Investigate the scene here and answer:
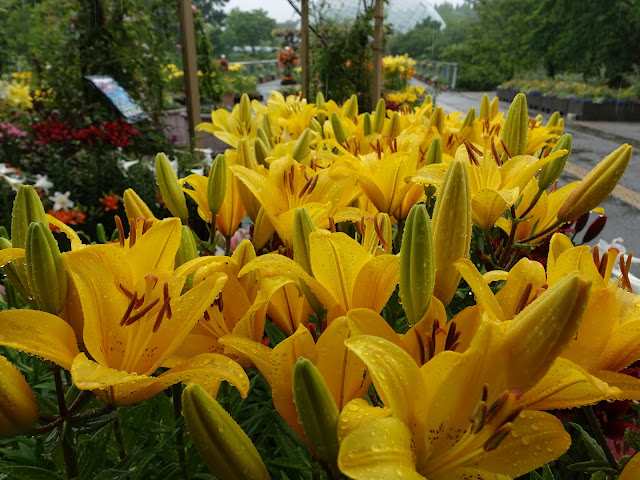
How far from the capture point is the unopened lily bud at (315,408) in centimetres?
34

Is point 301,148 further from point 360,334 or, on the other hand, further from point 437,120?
point 360,334

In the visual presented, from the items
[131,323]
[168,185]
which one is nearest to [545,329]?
[131,323]

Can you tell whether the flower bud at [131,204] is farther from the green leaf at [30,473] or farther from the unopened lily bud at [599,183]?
the unopened lily bud at [599,183]

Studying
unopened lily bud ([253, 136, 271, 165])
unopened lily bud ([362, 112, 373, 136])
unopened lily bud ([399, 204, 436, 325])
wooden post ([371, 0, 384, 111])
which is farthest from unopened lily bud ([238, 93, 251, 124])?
wooden post ([371, 0, 384, 111])

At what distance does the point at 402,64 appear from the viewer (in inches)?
255

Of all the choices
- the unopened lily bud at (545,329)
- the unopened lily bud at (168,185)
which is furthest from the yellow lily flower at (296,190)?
the unopened lily bud at (545,329)

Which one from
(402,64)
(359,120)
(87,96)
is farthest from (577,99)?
(359,120)

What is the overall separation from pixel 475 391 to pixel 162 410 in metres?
0.48

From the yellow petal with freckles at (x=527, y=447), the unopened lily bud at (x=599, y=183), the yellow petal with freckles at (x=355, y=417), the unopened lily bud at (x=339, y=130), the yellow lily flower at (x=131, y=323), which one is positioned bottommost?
the yellow petal with freckles at (x=527, y=447)

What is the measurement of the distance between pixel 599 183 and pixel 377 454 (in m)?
0.54

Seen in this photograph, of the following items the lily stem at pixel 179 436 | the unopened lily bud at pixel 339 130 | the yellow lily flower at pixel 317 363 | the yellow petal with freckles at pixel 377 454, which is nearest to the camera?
the yellow petal with freckles at pixel 377 454

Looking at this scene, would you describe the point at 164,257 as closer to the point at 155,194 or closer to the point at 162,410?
the point at 162,410

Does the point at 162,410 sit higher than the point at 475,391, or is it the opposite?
the point at 475,391

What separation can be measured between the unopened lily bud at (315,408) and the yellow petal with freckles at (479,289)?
5.4 inches
